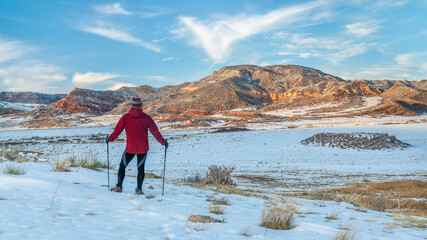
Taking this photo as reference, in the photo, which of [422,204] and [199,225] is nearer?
[199,225]

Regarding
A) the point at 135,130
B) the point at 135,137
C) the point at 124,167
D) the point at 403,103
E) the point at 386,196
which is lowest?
the point at 386,196

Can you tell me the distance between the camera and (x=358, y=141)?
102 feet

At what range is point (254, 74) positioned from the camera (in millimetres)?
145250

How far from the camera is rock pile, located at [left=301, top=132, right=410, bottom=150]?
97.9 feet

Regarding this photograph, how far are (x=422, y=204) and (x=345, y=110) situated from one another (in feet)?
251

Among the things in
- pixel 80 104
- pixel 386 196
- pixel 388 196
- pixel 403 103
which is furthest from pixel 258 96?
pixel 386 196

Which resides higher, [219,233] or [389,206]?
[219,233]

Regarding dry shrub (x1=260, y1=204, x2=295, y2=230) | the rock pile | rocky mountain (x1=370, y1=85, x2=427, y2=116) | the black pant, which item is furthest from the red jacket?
rocky mountain (x1=370, y1=85, x2=427, y2=116)

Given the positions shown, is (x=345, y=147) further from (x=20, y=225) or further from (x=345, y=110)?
(x=345, y=110)

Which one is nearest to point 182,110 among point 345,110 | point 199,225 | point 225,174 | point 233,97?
point 233,97

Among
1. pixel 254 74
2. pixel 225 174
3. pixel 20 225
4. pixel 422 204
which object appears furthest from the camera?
pixel 254 74

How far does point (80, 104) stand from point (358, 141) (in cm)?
11813

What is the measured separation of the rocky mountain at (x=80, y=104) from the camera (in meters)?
118

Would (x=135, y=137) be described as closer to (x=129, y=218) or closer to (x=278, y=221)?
(x=129, y=218)
